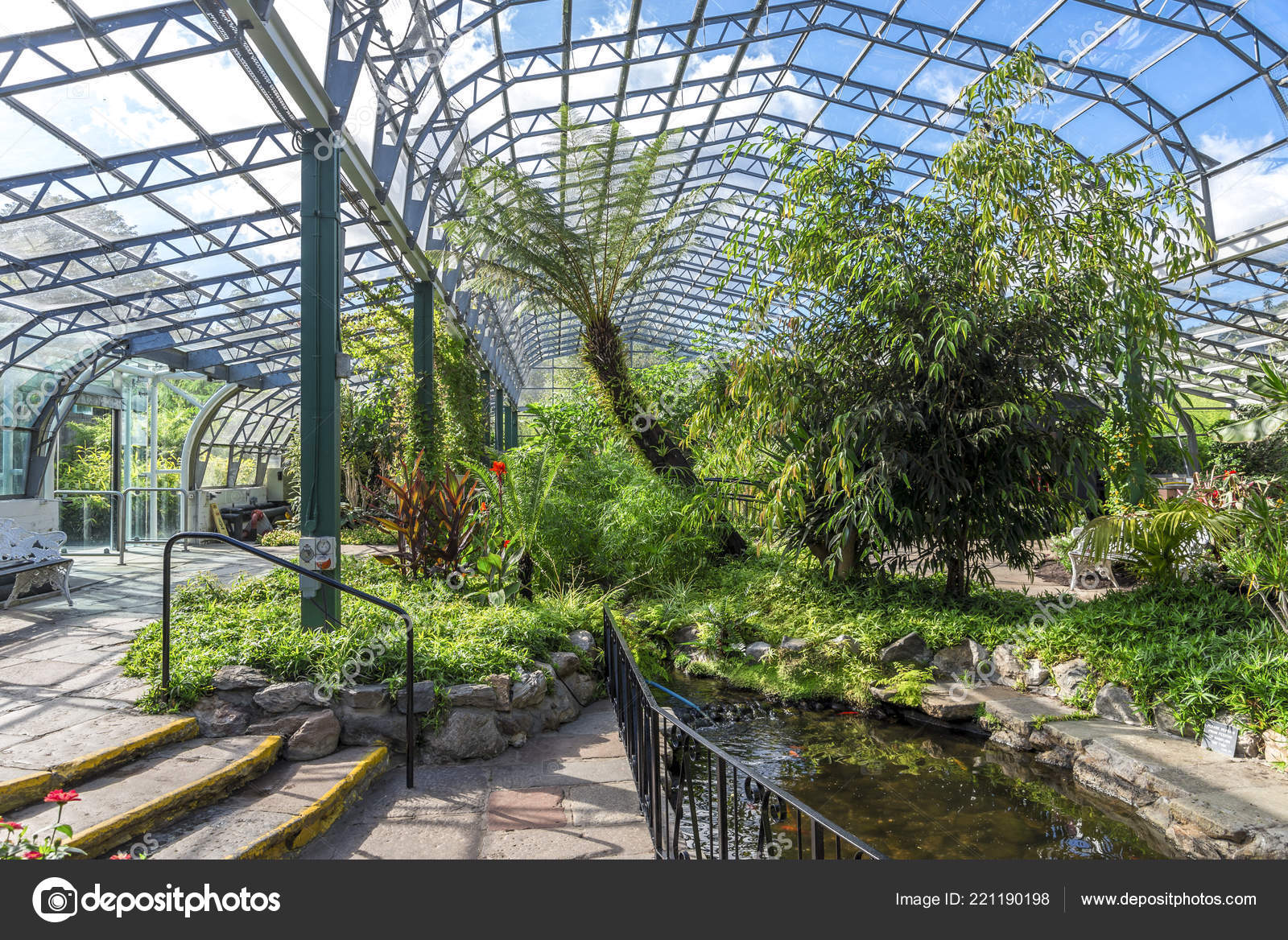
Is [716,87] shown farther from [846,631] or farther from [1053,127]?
[846,631]

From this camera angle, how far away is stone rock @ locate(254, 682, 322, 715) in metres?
4.05

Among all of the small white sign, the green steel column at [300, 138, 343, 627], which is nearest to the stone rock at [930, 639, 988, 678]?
the small white sign

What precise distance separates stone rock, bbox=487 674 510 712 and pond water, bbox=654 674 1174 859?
161 centimetres

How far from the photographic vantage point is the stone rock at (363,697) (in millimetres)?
4207

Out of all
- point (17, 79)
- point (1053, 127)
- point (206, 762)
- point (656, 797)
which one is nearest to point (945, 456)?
point (656, 797)

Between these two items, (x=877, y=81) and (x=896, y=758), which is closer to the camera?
(x=896, y=758)

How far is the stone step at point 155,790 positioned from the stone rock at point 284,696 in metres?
0.18

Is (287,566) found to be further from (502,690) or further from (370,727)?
(502,690)

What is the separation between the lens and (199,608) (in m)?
5.24

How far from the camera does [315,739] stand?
13.1 feet

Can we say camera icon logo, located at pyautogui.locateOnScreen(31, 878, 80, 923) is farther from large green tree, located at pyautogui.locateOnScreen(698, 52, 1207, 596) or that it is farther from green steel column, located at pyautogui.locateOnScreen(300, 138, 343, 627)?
large green tree, located at pyautogui.locateOnScreen(698, 52, 1207, 596)

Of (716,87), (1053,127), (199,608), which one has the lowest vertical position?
(199,608)

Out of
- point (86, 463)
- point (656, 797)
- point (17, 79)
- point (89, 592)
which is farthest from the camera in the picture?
point (86, 463)

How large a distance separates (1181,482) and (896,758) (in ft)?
33.4
